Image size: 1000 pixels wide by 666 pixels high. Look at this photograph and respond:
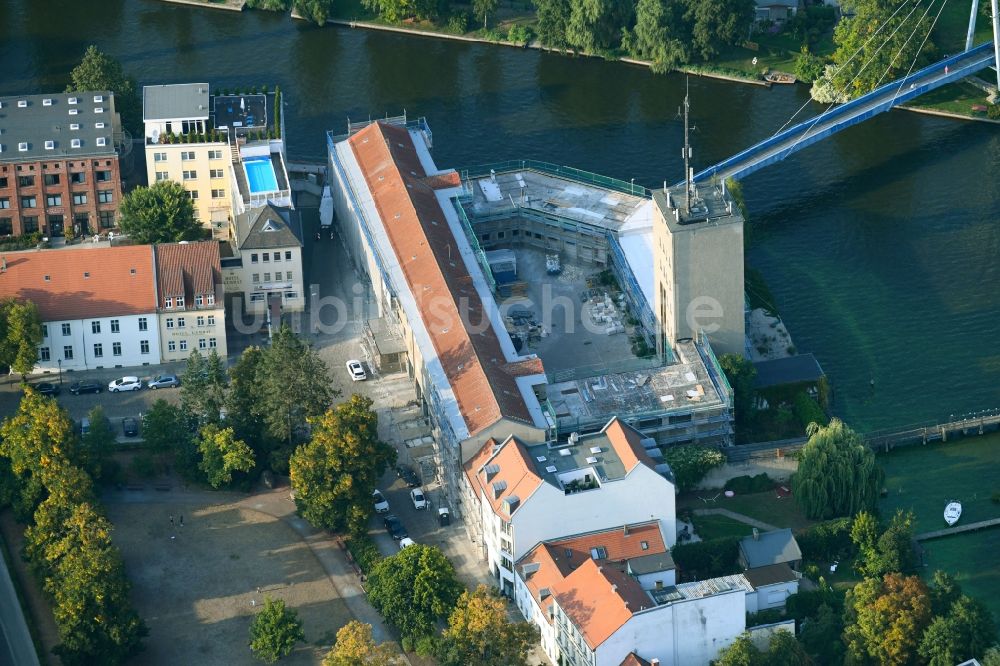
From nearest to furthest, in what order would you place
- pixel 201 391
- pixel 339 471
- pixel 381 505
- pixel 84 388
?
pixel 339 471 → pixel 381 505 → pixel 201 391 → pixel 84 388

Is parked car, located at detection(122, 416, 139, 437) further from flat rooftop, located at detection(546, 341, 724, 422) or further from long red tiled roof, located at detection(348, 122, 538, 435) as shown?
flat rooftop, located at detection(546, 341, 724, 422)

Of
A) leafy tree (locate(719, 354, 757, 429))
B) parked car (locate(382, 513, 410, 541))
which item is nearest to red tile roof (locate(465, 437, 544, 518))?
parked car (locate(382, 513, 410, 541))

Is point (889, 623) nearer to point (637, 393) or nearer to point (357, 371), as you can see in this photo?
point (637, 393)

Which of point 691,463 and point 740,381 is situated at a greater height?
point 740,381

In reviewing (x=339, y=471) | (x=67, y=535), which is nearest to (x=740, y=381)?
(x=339, y=471)

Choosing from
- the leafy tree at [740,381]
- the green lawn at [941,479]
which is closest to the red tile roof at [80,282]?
the leafy tree at [740,381]

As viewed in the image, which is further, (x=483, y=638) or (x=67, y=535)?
(x=67, y=535)

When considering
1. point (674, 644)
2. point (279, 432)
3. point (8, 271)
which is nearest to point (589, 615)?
point (674, 644)
